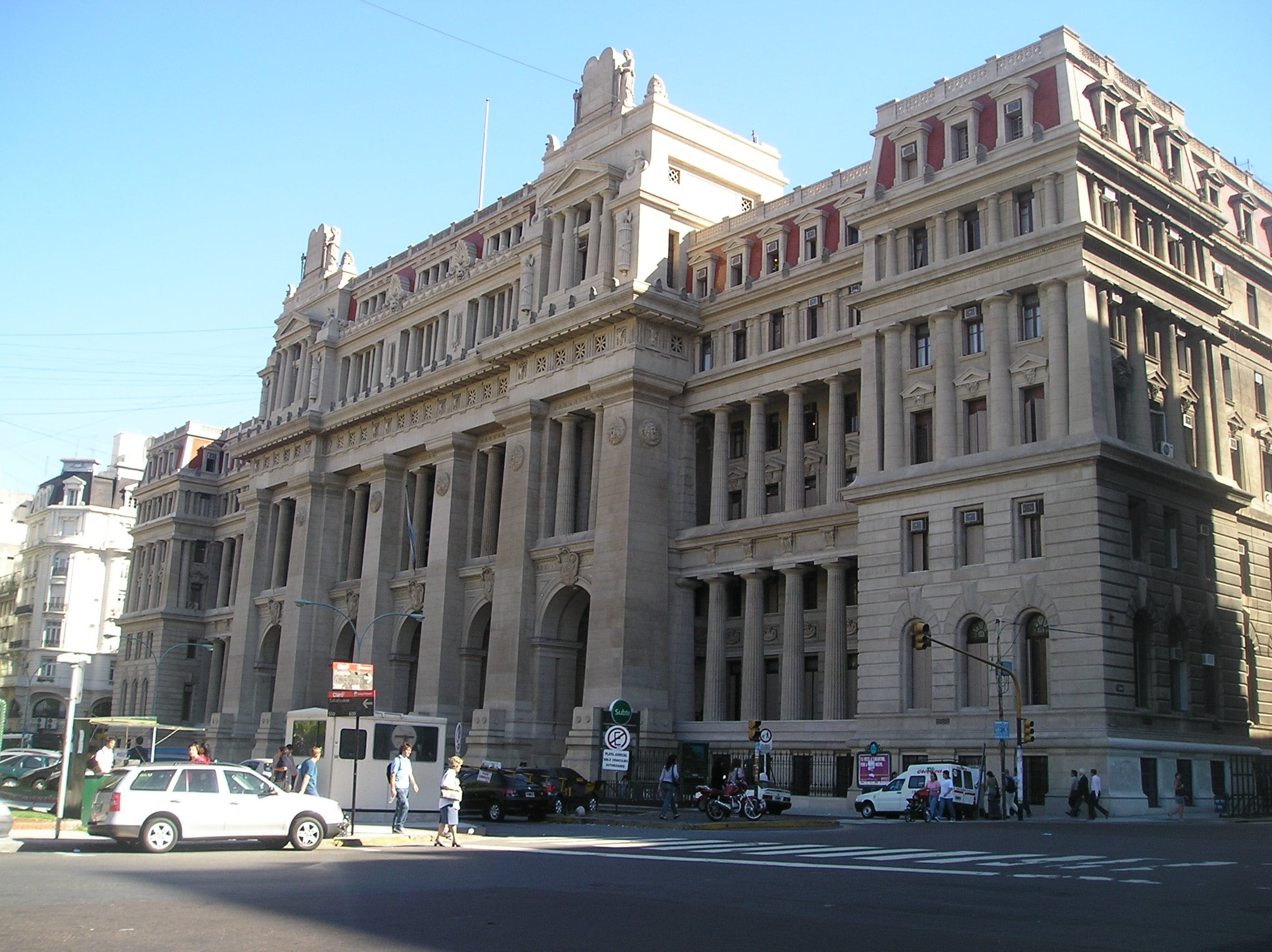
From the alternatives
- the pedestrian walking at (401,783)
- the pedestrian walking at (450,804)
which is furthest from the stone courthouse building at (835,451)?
the pedestrian walking at (450,804)

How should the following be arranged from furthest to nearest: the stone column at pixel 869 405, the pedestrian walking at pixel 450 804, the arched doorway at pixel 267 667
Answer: the arched doorway at pixel 267 667
the stone column at pixel 869 405
the pedestrian walking at pixel 450 804

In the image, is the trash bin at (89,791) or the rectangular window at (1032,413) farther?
the rectangular window at (1032,413)

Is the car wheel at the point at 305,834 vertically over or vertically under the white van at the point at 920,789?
under

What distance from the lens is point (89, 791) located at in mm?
28047

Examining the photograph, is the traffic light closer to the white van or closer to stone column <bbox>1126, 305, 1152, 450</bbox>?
the white van

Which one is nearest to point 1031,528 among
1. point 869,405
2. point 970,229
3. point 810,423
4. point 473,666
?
point 869,405

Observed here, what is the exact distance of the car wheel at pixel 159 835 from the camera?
79.1 feet

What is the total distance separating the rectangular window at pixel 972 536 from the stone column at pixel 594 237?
959 inches

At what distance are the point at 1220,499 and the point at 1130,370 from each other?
7.76 meters

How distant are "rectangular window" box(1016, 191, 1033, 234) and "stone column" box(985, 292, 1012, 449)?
8.64ft

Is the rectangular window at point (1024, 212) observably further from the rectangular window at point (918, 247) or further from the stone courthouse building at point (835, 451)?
the rectangular window at point (918, 247)

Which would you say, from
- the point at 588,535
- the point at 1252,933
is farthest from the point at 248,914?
the point at 588,535

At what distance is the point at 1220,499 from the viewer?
159 ft

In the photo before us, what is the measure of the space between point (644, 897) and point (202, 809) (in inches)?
473
